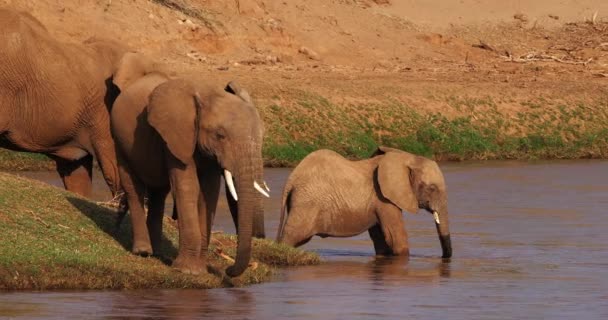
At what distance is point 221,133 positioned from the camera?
13.8 meters

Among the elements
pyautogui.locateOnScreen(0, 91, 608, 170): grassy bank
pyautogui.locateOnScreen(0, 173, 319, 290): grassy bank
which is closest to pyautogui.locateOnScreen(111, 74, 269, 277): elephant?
pyautogui.locateOnScreen(0, 173, 319, 290): grassy bank

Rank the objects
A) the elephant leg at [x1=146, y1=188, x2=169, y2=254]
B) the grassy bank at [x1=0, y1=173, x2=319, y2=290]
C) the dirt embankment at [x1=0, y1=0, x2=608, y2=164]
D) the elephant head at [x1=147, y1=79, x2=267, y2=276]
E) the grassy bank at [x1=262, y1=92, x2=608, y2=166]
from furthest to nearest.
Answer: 1. the dirt embankment at [x1=0, y1=0, x2=608, y2=164]
2. the grassy bank at [x1=262, y1=92, x2=608, y2=166]
3. the elephant leg at [x1=146, y1=188, x2=169, y2=254]
4. the grassy bank at [x1=0, y1=173, x2=319, y2=290]
5. the elephant head at [x1=147, y1=79, x2=267, y2=276]

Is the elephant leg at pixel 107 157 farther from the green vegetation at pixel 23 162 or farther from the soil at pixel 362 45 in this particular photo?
the soil at pixel 362 45

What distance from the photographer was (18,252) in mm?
13953

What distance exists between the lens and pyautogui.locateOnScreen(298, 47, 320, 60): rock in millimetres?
36625

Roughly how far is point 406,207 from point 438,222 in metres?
0.44

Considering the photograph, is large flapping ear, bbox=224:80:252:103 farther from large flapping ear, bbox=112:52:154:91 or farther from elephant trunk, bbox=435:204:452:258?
elephant trunk, bbox=435:204:452:258

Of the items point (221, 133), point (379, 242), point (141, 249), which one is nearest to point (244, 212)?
point (221, 133)

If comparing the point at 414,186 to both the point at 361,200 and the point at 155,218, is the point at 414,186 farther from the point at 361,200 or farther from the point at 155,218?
the point at 155,218

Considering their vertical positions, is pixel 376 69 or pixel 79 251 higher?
pixel 79 251

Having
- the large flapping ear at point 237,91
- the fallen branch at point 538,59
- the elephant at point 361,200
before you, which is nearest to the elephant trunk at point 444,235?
the elephant at point 361,200

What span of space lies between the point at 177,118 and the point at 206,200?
0.78m

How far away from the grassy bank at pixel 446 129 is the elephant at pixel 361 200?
11.1 m

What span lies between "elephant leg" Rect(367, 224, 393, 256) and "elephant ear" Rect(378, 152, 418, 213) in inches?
15.1
